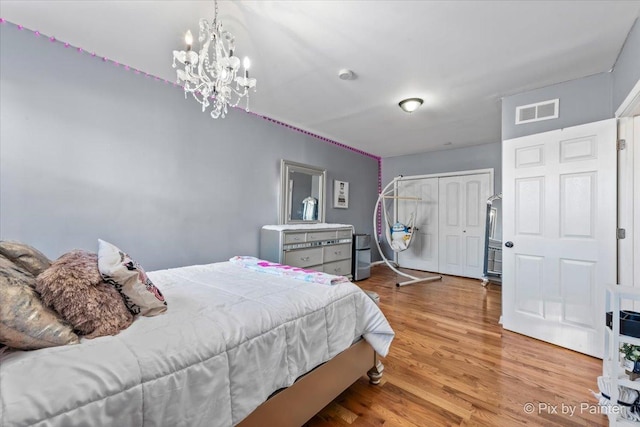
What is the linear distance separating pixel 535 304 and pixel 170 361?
3.06 meters

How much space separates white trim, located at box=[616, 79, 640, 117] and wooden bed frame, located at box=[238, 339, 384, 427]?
95.5 inches

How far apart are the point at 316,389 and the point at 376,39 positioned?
239 centimetres

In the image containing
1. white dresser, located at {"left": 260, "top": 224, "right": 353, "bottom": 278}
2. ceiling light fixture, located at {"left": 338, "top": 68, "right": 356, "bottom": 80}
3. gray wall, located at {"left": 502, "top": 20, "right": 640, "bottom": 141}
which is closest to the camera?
gray wall, located at {"left": 502, "top": 20, "right": 640, "bottom": 141}

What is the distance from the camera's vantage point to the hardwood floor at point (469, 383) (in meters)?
1.53

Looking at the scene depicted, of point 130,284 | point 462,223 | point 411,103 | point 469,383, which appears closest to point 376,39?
point 411,103

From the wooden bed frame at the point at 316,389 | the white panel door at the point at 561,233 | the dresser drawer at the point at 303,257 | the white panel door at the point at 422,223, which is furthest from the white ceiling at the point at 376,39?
the white panel door at the point at 422,223

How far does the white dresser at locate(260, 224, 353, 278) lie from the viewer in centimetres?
343

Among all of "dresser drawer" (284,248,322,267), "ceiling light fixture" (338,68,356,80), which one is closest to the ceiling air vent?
"ceiling light fixture" (338,68,356,80)

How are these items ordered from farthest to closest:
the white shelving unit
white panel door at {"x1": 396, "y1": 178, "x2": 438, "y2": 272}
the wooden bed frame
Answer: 1. white panel door at {"x1": 396, "y1": 178, "x2": 438, "y2": 272}
2. the white shelving unit
3. the wooden bed frame

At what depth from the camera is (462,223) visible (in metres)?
5.09

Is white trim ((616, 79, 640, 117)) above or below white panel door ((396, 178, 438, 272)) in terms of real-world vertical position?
above

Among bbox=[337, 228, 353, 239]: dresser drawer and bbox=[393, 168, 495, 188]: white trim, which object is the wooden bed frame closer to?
bbox=[337, 228, 353, 239]: dresser drawer

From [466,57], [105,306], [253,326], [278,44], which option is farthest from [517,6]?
[105,306]

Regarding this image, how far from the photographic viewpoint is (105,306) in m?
1.01
